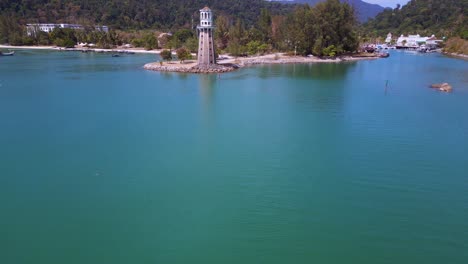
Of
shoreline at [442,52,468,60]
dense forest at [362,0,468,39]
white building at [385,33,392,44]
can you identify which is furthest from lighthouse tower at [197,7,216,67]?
white building at [385,33,392,44]

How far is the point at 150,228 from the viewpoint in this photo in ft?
28.9

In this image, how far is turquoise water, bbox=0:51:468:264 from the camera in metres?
8.18

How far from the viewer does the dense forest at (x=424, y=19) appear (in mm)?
76094

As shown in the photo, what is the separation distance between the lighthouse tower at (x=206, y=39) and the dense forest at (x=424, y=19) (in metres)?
54.7

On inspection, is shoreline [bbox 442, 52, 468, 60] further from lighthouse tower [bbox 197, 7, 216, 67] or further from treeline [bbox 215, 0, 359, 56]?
lighthouse tower [bbox 197, 7, 216, 67]

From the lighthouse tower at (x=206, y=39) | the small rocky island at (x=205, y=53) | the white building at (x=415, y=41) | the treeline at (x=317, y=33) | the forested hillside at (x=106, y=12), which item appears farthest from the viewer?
the forested hillside at (x=106, y=12)

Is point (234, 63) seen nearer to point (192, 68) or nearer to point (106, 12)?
point (192, 68)

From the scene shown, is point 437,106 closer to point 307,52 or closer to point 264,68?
point 264,68

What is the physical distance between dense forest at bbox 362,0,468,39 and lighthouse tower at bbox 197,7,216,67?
54.7 m

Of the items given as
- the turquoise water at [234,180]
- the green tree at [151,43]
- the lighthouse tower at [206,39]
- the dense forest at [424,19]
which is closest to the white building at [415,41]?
the dense forest at [424,19]

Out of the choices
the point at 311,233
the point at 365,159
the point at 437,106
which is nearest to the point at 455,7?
the point at 437,106

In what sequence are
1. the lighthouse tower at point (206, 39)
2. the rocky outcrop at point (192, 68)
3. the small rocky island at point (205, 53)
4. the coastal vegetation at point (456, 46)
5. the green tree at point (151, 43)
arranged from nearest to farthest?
the lighthouse tower at point (206, 39), the small rocky island at point (205, 53), the rocky outcrop at point (192, 68), the coastal vegetation at point (456, 46), the green tree at point (151, 43)

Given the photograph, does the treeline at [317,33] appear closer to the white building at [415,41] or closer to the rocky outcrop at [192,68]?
the rocky outcrop at [192,68]

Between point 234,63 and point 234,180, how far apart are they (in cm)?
3152
